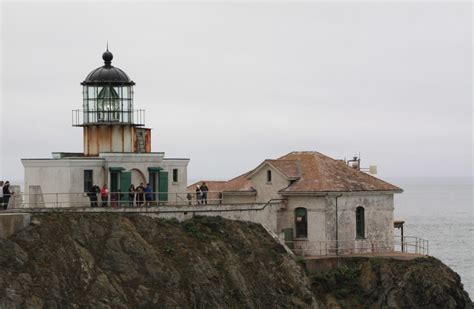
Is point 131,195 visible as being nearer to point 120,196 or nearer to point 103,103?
point 120,196

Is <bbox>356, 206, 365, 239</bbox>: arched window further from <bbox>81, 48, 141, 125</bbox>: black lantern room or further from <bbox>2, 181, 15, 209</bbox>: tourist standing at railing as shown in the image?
<bbox>2, 181, 15, 209</bbox>: tourist standing at railing

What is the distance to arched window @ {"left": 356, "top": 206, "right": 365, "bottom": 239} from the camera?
50.6 meters

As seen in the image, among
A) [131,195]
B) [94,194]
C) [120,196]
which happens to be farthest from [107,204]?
[131,195]

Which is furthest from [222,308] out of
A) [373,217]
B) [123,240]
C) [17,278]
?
[373,217]

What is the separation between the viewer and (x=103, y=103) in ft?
163

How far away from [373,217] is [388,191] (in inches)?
56.8

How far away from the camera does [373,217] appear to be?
51.2 meters

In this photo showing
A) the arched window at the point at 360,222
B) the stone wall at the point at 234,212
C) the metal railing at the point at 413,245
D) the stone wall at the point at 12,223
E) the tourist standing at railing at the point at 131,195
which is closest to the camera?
the stone wall at the point at 12,223

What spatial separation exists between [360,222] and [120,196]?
11.0 m

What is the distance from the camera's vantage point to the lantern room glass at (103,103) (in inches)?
1953

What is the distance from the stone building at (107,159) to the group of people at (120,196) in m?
0.46

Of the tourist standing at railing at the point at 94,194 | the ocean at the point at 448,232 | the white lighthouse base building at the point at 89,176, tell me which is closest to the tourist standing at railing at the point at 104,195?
→ the tourist standing at railing at the point at 94,194

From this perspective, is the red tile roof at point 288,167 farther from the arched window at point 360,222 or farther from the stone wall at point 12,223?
the stone wall at point 12,223

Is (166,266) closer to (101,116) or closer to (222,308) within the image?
(222,308)
